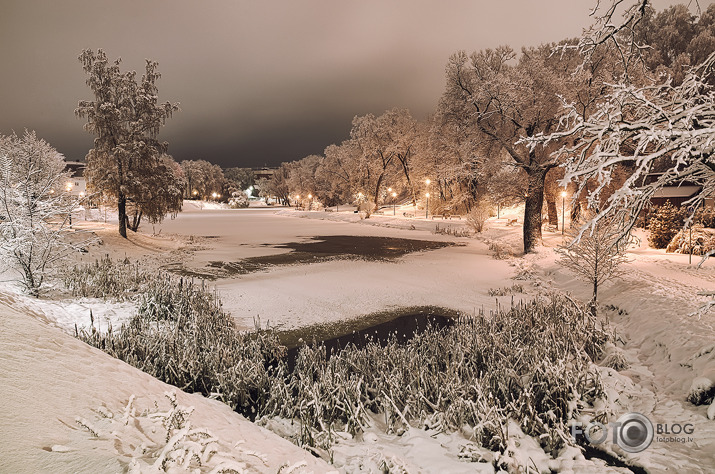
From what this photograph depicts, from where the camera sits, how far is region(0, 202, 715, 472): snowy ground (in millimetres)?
2959

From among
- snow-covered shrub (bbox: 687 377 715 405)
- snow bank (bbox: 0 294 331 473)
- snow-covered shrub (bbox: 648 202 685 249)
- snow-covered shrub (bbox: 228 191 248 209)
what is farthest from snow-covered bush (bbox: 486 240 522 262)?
snow-covered shrub (bbox: 228 191 248 209)

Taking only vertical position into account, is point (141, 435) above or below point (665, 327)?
above

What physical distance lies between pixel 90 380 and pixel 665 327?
32.1 feet

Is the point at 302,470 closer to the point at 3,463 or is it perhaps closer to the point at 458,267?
the point at 3,463

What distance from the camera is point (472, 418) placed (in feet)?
15.9

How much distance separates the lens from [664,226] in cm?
1691

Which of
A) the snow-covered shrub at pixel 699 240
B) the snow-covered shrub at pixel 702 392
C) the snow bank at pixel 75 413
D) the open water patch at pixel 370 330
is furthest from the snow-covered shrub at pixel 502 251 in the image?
the snow bank at pixel 75 413

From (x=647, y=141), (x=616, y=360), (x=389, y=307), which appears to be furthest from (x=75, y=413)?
(x=389, y=307)

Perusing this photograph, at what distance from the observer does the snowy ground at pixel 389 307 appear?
296 centimetres

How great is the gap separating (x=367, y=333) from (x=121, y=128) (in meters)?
19.6

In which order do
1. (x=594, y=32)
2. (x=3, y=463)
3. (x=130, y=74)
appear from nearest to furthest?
(x=3, y=463)
(x=594, y=32)
(x=130, y=74)

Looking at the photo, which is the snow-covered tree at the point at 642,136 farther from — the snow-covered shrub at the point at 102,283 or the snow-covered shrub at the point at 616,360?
the snow-covered shrub at the point at 102,283

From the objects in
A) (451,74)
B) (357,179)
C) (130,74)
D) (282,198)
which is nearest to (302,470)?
(451,74)

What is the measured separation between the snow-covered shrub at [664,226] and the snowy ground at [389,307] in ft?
6.24
